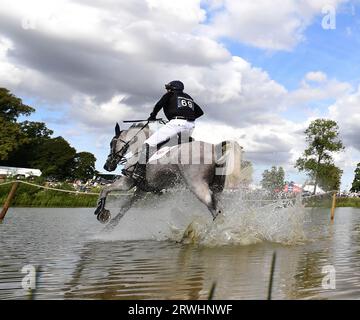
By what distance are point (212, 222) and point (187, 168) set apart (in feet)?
3.62

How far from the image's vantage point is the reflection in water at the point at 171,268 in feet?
14.4

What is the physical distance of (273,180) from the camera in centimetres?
1273

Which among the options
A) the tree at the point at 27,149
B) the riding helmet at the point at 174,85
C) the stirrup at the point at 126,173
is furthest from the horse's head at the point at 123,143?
the tree at the point at 27,149

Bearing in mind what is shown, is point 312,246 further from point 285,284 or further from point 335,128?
point 335,128

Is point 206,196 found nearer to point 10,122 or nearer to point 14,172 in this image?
point 14,172

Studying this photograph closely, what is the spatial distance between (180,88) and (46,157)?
6380cm

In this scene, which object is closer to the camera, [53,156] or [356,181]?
[53,156]

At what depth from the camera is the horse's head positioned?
32.6ft

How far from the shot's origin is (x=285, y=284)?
4656mm

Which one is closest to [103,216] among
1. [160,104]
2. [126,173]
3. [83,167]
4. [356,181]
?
[126,173]

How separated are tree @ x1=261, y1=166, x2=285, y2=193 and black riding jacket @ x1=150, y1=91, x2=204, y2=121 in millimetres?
3570

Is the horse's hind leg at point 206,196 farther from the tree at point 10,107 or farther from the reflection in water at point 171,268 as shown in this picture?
the tree at point 10,107

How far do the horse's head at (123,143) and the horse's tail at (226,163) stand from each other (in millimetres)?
1754

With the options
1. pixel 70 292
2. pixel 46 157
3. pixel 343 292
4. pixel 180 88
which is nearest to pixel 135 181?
pixel 180 88
